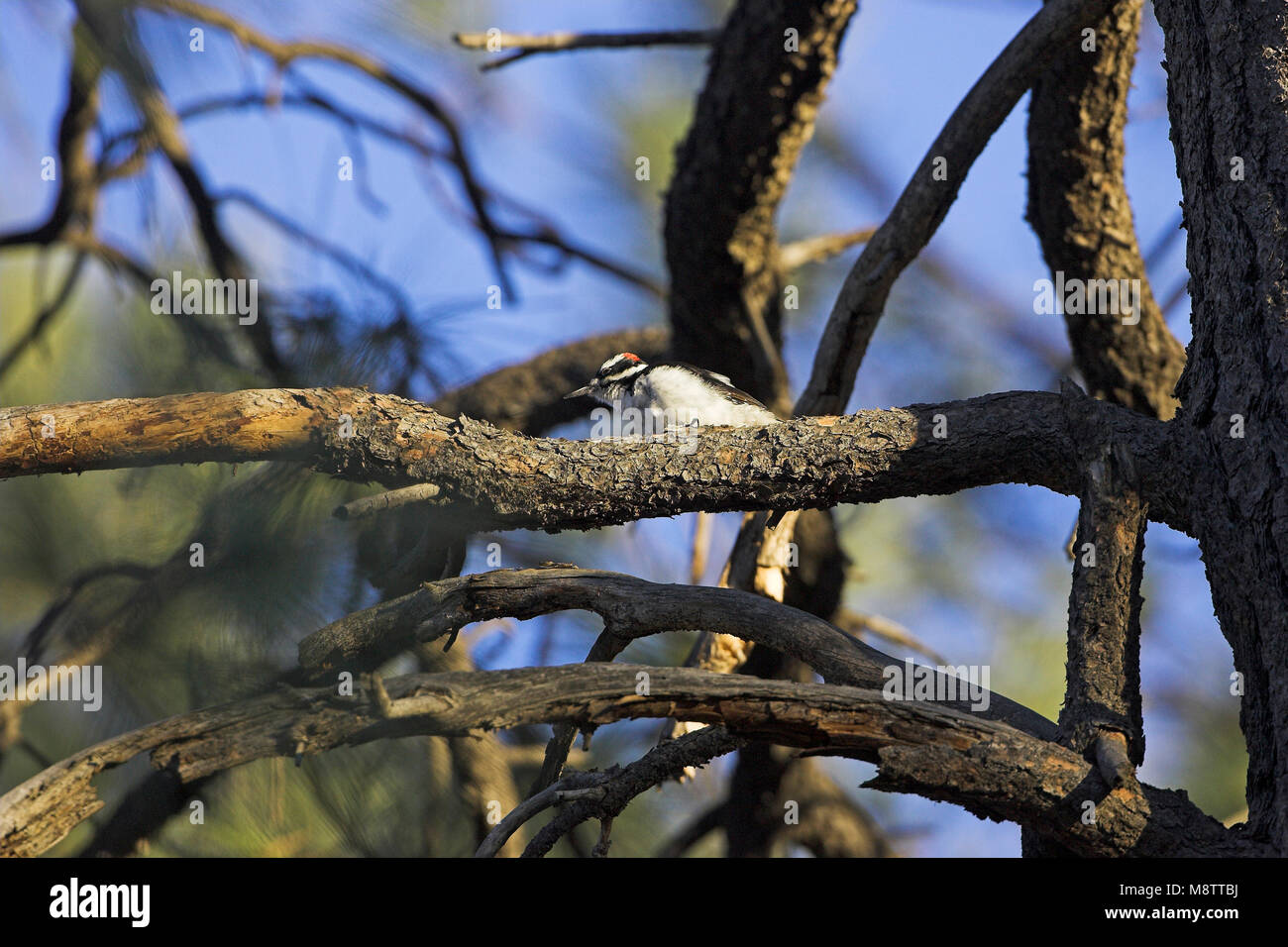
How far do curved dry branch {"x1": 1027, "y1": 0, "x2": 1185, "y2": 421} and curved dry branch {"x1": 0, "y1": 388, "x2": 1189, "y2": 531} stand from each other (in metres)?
2.03

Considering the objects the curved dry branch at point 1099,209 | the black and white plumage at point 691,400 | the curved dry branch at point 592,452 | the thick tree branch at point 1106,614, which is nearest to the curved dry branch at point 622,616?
the thick tree branch at point 1106,614

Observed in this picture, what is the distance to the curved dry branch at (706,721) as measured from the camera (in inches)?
79.4

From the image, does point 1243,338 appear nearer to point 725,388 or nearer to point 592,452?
point 592,452

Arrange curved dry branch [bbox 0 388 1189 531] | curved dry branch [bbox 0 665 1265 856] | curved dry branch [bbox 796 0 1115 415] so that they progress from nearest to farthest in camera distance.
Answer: curved dry branch [bbox 0 665 1265 856], curved dry branch [bbox 0 388 1189 531], curved dry branch [bbox 796 0 1115 415]

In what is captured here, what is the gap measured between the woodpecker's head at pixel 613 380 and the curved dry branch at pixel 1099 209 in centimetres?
193

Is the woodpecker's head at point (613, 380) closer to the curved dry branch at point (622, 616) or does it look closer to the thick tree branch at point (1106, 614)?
the curved dry branch at point (622, 616)

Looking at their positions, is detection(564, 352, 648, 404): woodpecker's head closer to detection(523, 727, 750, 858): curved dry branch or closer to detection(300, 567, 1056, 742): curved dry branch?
detection(300, 567, 1056, 742): curved dry branch

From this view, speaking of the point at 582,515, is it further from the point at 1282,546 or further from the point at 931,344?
the point at 931,344

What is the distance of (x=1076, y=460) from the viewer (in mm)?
2662

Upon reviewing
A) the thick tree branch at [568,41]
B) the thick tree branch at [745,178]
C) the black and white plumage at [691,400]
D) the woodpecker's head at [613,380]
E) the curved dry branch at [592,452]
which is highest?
the thick tree branch at [568,41]

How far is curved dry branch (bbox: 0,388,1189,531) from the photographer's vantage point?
2557mm

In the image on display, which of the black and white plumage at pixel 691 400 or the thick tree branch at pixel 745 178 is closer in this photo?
the black and white plumage at pixel 691 400

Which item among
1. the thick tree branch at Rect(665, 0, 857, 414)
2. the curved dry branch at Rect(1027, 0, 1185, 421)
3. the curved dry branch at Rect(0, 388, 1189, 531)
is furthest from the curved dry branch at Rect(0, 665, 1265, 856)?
the thick tree branch at Rect(665, 0, 857, 414)

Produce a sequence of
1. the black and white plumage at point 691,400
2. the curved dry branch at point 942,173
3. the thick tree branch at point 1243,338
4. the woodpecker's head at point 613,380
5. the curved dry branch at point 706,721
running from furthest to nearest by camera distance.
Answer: the woodpecker's head at point 613,380 < the black and white plumage at point 691,400 < the curved dry branch at point 942,173 < the thick tree branch at point 1243,338 < the curved dry branch at point 706,721
